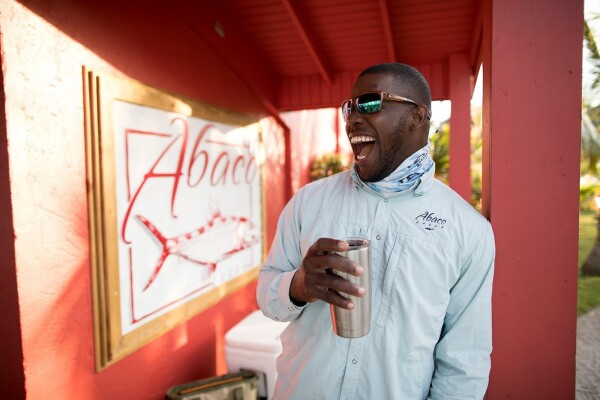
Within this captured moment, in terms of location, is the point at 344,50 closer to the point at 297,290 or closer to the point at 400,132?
the point at 400,132

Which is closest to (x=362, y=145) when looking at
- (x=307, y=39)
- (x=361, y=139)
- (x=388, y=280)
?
(x=361, y=139)

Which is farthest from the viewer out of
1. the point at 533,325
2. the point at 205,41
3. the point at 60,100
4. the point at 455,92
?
the point at 455,92

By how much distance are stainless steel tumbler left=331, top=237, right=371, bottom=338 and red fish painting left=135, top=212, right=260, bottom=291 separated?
2.01m

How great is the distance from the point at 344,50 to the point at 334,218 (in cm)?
335

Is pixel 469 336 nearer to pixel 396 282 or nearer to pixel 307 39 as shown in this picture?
pixel 396 282

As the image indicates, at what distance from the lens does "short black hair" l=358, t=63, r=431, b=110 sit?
5.23 ft

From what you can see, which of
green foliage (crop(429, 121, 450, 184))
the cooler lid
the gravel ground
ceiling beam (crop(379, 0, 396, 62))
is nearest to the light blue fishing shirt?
the cooler lid

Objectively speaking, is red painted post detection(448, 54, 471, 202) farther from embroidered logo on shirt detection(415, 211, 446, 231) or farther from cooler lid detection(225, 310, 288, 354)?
embroidered logo on shirt detection(415, 211, 446, 231)

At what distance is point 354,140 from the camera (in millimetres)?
1636

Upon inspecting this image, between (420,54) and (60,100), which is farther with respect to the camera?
→ (420,54)

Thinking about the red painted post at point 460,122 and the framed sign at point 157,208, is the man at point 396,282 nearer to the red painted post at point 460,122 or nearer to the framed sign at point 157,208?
the framed sign at point 157,208

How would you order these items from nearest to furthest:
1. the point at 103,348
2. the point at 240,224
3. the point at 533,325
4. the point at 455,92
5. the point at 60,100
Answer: the point at 533,325, the point at 60,100, the point at 103,348, the point at 240,224, the point at 455,92

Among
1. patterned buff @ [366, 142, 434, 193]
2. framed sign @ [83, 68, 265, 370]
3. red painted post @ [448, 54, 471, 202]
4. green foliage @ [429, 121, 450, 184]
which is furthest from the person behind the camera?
green foliage @ [429, 121, 450, 184]

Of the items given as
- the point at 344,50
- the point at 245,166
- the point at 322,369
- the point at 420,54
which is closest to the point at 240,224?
the point at 245,166
